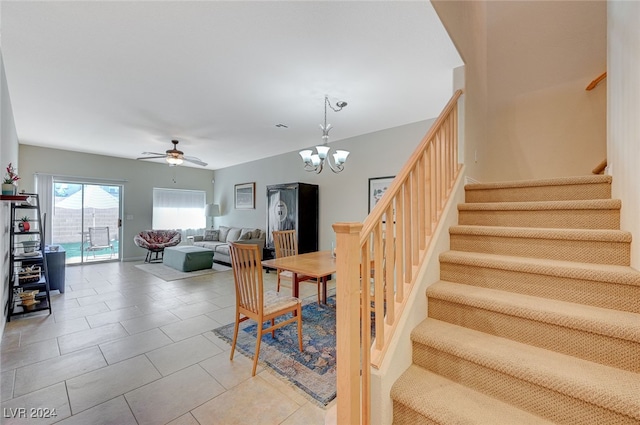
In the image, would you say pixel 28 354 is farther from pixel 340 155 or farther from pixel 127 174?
pixel 127 174

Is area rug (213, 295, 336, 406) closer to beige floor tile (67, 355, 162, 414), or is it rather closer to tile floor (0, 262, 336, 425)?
tile floor (0, 262, 336, 425)

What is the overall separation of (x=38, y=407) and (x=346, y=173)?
4.50 meters

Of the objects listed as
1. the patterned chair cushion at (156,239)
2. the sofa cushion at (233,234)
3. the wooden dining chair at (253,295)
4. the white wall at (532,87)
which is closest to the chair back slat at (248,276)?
the wooden dining chair at (253,295)

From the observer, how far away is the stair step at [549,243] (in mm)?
1471

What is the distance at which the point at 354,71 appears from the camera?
105 inches

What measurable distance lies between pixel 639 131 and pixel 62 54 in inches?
165

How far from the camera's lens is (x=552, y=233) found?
5.34 ft

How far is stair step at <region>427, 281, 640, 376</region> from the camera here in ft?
3.67

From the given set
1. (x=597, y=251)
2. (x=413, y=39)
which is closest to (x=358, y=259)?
(x=597, y=251)

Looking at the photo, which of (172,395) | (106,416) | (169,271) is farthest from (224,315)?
(169,271)

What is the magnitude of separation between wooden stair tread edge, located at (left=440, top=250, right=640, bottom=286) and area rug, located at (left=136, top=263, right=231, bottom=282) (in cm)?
487

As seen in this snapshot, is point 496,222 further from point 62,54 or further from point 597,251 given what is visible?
point 62,54

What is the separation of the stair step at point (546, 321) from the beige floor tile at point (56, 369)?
269cm

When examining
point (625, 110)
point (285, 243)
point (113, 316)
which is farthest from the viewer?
point (285, 243)
